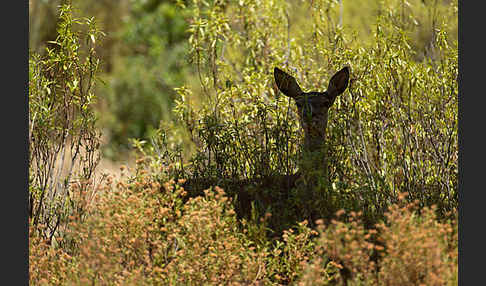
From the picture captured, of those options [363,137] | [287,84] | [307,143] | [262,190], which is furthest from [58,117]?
[363,137]

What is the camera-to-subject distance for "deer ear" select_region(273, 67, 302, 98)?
239 inches

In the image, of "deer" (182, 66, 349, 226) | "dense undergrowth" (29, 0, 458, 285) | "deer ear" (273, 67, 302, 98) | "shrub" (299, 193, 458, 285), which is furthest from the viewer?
"deer ear" (273, 67, 302, 98)

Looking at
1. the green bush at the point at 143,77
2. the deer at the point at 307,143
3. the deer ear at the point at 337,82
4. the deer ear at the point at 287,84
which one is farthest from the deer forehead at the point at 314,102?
the green bush at the point at 143,77

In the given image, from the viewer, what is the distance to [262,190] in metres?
5.98

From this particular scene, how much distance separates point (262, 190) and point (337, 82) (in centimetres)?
133

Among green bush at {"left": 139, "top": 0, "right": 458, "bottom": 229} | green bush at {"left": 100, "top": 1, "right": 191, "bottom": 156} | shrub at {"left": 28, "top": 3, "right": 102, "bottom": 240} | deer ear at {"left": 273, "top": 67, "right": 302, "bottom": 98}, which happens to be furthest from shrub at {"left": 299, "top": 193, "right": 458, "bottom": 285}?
green bush at {"left": 100, "top": 1, "right": 191, "bottom": 156}

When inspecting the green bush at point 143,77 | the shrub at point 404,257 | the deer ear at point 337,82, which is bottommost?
the shrub at point 404,257

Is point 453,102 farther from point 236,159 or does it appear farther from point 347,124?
point 236,159

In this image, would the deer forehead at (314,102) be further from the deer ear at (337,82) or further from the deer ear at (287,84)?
the deer ear at (287,84)

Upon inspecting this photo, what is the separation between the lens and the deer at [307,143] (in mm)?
5422

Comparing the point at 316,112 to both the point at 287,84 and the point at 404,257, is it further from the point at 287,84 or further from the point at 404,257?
the point at 404,257

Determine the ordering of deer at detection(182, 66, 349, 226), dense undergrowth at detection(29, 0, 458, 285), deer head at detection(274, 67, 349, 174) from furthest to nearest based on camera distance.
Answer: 1. deer head at detection(274, 67, 349, 174)
2. deer at detection(182, 66, 349, 226)
3. dense undergrowth at detection(29, 0, 458, 285)

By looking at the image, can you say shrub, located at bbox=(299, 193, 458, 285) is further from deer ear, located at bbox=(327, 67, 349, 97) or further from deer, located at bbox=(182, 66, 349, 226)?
deer ear, located at bbox=(327, 67, 349, 97)

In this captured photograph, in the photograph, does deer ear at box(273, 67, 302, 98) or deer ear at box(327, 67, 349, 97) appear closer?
deer ear at box(327, 67, 349, 97)
